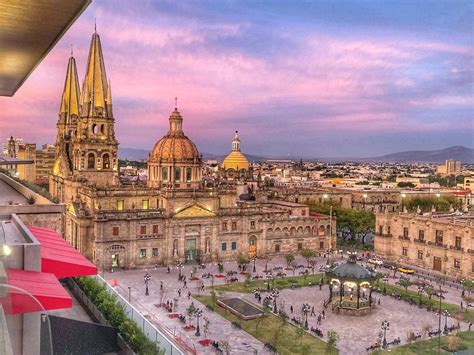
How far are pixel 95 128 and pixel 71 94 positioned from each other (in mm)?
15381

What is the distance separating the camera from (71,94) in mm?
76750

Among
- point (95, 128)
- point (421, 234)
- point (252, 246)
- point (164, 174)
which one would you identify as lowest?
point (252, 246)

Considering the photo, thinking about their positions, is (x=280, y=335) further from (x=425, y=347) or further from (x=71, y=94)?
(x=71, y=94)

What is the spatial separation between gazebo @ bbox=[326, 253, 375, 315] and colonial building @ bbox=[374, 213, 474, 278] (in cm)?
1529

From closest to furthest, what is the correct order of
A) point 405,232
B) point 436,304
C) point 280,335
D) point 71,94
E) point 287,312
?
point 280,335
point 287,312
point 436,304
point 405,232
point 71,94

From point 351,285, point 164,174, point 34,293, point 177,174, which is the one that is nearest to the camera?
point 34,293

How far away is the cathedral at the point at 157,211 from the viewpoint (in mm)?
53062

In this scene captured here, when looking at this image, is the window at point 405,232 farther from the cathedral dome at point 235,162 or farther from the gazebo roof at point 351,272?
the cathedral dome at point 235,162

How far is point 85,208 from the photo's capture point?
5597cm

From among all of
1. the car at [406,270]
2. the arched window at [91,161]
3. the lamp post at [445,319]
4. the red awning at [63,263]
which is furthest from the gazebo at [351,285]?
the arched window at [91,161]

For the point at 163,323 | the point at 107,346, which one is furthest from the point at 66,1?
the point at 163,323

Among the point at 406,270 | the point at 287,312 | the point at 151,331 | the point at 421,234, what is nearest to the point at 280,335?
the point at 287,312

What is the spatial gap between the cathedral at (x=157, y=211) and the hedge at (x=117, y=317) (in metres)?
24.2

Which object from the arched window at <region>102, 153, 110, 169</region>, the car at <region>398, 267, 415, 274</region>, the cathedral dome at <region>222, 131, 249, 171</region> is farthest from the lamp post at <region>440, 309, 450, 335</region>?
the cathedral dome at <region>222, 131, 249, 171</region>
